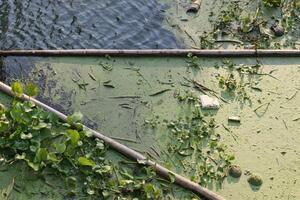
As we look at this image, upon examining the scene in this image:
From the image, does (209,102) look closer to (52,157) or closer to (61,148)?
(61,148)

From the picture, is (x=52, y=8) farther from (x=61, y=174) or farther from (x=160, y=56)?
(x=61, y=174)

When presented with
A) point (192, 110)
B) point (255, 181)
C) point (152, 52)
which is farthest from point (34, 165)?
point (152, 52)

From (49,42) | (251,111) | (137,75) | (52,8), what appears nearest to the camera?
(251,111)

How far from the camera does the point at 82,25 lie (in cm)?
715

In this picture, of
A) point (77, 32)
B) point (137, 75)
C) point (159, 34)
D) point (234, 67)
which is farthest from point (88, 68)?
point (234, 67)

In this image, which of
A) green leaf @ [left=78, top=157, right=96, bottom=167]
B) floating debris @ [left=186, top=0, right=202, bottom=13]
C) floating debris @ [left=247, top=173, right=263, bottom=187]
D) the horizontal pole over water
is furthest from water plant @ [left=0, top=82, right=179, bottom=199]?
floating debris @ [left=186, top=0, right=202, bottom=13]

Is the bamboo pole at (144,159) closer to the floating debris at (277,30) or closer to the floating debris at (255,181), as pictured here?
the floating debris at (255,181)

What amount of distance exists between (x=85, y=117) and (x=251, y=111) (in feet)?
6.55

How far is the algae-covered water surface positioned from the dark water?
2.06 feet

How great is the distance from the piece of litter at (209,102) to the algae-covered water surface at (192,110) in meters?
0.07

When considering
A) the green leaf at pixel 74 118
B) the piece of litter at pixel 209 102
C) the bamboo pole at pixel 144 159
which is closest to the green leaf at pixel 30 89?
the bamboo pole at pixel 144 159

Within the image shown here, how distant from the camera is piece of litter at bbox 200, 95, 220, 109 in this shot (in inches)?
224

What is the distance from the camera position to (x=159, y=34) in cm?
718

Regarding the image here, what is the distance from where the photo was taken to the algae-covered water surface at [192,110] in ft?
16.3
